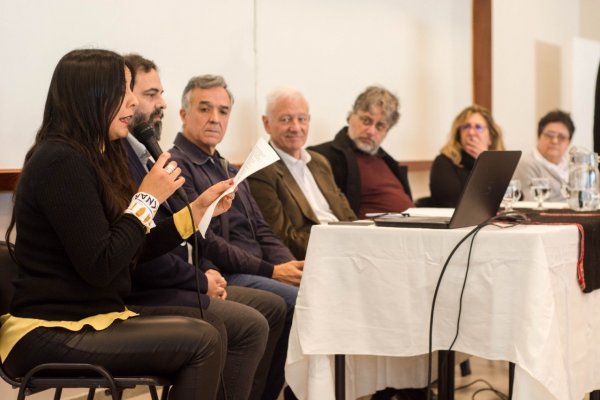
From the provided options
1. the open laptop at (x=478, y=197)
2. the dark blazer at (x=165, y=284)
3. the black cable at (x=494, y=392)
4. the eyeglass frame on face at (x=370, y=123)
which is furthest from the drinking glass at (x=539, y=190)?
the dark blazer at (x=165, y=284)

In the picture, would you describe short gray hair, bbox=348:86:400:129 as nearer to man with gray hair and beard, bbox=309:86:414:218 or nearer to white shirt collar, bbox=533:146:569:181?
man with gray hair and beard, bbox=309:86:414:218

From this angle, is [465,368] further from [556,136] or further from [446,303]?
[556,136]

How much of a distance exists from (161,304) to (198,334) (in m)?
0.41

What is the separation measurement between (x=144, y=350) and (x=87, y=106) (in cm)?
58

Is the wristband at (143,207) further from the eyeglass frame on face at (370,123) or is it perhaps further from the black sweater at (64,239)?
the eyeglass frame on face at (370,123)

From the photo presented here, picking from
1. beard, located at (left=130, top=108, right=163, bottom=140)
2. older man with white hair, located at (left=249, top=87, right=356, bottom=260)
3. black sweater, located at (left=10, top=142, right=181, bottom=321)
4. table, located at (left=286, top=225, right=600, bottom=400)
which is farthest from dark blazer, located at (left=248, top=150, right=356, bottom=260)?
black sweater, located at (left=10, top=142, right=181, bottom=321)

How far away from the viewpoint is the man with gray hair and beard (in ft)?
13.0

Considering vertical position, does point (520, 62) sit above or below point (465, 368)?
above

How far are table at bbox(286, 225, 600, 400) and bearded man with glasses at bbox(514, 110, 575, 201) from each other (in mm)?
2435

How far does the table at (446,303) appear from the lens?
85.0 inches

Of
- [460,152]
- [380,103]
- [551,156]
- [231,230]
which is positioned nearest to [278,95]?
[380,103]

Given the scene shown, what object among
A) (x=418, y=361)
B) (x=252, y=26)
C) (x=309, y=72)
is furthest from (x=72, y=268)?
(x=309, y=72)

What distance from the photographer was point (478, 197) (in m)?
2.36

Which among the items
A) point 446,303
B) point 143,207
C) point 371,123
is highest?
point 371,123
